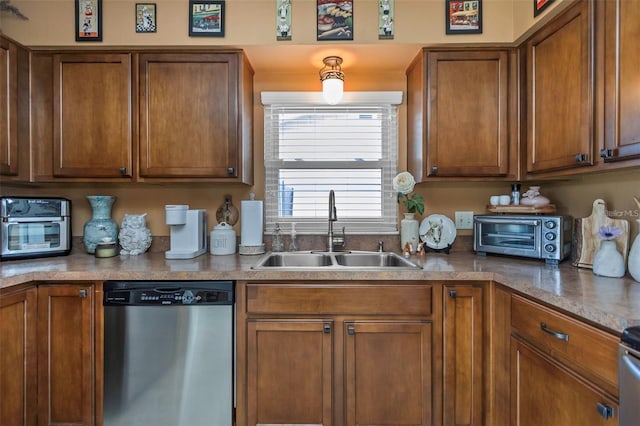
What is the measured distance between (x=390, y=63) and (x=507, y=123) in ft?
2.63

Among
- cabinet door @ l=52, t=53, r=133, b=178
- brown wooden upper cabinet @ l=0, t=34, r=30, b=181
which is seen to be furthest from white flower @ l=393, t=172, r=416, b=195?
brown wooden upper cabinet @ l=0, t=34, r=30, b=181

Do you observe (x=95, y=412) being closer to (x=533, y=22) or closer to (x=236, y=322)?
(x=236, y=322)

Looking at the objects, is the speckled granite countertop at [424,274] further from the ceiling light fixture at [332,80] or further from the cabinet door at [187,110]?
the ceiling light fixture at [332,80]

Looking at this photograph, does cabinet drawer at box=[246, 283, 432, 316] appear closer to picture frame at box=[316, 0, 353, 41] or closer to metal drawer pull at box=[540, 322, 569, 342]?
metal drawer pull at box=[540, 322, 569, 342]

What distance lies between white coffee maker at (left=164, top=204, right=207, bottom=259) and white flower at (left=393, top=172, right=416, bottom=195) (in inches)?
49.6

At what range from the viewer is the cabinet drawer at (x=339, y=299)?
1488 mm

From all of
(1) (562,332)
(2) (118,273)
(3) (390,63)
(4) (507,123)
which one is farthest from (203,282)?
(4) (507,123)

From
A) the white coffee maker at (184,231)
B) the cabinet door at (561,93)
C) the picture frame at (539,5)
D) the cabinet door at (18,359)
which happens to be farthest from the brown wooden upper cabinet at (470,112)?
the cabinet door at (18,359)

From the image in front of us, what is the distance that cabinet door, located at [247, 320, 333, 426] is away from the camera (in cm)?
149

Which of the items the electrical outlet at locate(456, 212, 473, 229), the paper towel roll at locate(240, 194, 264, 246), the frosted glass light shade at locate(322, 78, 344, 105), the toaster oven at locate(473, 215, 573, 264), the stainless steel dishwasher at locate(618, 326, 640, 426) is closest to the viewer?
the stainless steel dishwasher at locate(618, 326, 640, 426)

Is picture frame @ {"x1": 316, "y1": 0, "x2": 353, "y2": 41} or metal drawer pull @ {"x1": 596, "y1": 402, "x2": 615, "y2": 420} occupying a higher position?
picture frame @ {"x1": 316, "y1": 0, "x2": 353, "y2": 41}

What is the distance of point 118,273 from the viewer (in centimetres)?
149

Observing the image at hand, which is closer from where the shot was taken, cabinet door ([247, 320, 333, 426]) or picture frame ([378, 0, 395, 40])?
cabinet door ([247, 320, 333, 426])

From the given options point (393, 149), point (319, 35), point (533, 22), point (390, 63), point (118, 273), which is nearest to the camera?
point (118, 273)
